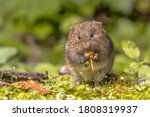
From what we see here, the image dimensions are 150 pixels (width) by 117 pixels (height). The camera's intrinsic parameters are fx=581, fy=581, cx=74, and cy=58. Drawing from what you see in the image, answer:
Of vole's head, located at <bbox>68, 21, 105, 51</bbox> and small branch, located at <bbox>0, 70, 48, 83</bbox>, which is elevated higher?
vole's head, located at <bbox>68, 21, 105, 51</bbox>

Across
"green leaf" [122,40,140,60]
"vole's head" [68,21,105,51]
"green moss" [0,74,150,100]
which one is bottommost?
"green moss" [0,74,150,100]

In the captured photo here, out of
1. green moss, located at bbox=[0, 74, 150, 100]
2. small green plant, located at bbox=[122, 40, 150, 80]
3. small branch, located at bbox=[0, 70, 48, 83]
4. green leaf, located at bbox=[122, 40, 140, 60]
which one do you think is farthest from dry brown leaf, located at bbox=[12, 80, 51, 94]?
green leaf, located at bbox=[122, 40, 140, 60]

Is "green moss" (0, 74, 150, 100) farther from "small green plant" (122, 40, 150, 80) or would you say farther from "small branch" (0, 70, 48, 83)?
"small green plant" (122, 40, 150, 80)

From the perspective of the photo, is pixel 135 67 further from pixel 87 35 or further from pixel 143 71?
pixel 87 35

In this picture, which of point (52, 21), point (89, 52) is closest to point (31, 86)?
point (89, 52)

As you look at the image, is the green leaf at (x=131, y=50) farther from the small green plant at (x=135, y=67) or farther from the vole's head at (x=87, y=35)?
the vole's head at (x=87, y=35)

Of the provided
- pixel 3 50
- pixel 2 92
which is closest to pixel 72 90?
pixel 2 92

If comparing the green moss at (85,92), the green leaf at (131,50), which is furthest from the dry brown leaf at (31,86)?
the green leaf at (131,50)

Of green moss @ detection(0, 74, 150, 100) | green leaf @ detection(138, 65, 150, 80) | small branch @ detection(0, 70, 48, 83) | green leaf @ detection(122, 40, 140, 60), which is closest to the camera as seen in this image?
green moss @ detection(0, 74, 150, 100)
